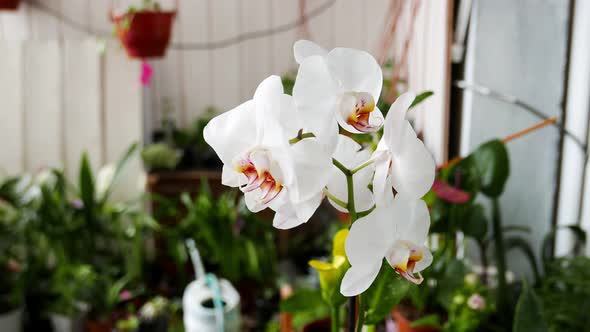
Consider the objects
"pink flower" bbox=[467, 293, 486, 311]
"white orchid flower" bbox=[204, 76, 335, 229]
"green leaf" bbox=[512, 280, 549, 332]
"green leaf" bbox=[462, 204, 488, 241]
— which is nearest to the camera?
"white orchid flower" bbox=[204, 76, 335, 229]

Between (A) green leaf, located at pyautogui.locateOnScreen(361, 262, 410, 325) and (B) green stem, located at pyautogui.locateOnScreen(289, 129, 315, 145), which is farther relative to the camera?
(A) green leaf, located at pyautogui.locateOnScreen(361, 262, 410, 325)

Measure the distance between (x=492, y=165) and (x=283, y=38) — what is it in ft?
5.24

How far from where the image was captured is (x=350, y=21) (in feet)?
8.71

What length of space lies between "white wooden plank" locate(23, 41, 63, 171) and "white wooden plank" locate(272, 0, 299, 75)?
826 millimetres

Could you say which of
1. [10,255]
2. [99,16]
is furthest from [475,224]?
[99,16]

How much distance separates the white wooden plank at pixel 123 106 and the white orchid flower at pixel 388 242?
1.87 metres

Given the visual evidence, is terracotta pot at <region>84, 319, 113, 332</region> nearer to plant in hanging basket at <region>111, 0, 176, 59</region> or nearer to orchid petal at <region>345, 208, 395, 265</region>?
plant in hanging basket at <region>111, 0, 176, 59</region>

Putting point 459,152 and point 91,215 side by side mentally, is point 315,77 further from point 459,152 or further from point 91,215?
point 91,215

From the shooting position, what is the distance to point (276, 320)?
6.17ft

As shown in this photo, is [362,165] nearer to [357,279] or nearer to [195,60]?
[357,279]

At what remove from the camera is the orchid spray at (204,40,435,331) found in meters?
0.54

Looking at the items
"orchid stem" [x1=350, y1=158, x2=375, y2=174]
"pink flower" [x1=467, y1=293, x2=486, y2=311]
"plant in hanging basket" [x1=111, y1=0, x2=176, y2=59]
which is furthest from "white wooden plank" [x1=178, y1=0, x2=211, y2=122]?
"orchid stem" [x1=350, y1=158, x2=375, y2=174]

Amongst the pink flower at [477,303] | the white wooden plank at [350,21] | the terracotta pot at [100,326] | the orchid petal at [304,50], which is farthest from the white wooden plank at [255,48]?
the orchid petal at [304,50]

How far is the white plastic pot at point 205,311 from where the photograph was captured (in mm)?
1627
